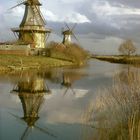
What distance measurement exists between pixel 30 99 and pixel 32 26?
109 ft

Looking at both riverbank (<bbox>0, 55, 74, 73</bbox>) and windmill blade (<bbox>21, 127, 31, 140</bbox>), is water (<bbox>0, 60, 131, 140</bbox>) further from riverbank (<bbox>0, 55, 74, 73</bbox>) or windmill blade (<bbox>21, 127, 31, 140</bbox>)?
riverbank (<bbox>0, 55, 74, 73</bbox>)

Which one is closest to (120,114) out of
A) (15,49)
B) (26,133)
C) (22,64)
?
(26,133)

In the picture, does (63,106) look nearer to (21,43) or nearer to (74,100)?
(74,100)

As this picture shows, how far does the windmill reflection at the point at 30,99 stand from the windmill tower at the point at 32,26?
79.0 feet

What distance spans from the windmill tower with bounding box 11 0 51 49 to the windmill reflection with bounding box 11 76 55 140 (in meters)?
24.1

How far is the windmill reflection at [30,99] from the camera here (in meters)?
12.1

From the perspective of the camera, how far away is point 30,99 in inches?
685

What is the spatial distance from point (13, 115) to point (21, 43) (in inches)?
1384

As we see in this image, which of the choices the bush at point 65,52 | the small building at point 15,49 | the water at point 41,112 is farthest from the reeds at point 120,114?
the bush at point 65,52

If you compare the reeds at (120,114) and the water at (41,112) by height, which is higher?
the reeds at (120,114)

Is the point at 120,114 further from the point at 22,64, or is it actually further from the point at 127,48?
the point at 127,48

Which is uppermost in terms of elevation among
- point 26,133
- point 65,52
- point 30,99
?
point 65,52

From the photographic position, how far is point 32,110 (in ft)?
47.0

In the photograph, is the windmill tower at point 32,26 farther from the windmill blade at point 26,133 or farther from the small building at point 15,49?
the windmill blade at point 26,133
